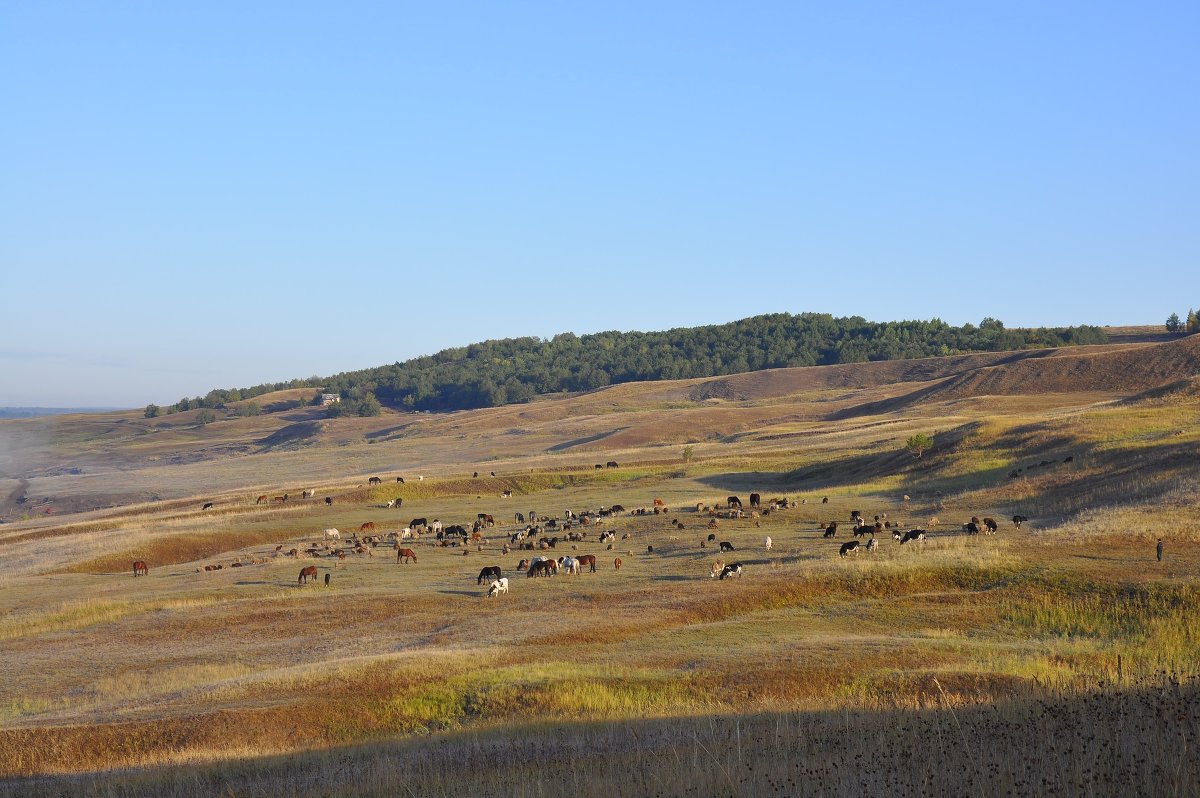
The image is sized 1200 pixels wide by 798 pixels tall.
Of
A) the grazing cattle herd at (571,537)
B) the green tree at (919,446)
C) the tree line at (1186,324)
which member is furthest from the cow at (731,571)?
the tree line at (1186,324)

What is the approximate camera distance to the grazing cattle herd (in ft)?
129

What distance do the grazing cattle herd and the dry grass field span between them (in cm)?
57

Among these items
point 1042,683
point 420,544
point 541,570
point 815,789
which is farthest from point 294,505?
point 815,789

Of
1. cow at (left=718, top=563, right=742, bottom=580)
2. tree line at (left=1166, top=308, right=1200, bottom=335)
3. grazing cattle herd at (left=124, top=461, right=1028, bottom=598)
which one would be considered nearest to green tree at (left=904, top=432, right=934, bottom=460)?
grazing cattle herd at (left=124, top=461, right=1028, bottom=598)

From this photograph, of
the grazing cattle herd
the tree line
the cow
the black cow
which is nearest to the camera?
the cow

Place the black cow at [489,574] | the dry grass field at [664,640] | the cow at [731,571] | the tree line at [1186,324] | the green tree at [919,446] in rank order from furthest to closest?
the tree line at [1186,324] → the green tree at [919,446] → the black cow at [489,574] → the cow at [731,571] → the dry grass field at [664,640]

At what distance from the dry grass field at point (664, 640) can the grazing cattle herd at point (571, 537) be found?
0.57 metres

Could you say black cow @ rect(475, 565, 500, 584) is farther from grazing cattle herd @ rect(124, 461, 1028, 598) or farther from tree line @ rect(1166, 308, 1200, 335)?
tree line @ rect(1166, 308, 1200, 335)

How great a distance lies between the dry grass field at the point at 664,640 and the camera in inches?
480

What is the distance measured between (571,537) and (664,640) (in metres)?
24.4

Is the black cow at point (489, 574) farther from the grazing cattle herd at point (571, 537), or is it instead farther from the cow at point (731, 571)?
the cow at point (731, 571)

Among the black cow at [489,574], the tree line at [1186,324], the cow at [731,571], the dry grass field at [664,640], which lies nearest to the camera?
the dry grass field at [664,640]

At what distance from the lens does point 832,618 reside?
28.2m

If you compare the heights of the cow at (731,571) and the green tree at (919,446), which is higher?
the green tree at (919,446)
